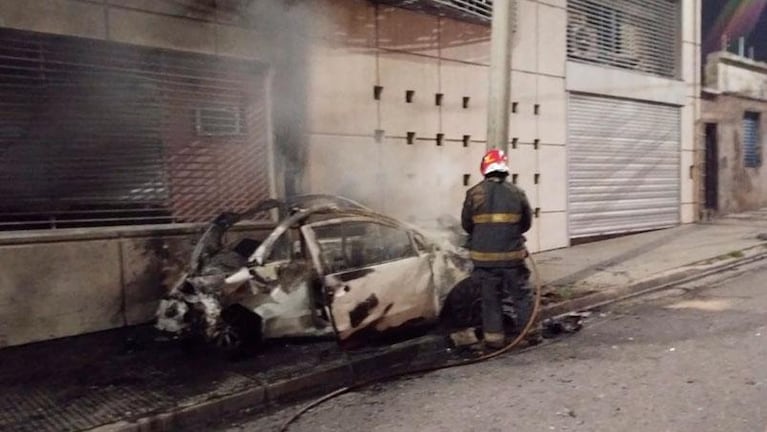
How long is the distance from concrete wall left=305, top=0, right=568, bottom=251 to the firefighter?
1973 millimetres

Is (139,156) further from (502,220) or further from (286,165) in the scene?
(502,220)

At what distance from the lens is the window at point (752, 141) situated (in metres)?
16.2

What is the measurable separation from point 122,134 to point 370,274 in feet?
10.9

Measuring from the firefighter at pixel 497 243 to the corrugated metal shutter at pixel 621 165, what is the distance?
21.8 feet

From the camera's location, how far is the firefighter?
565 cm

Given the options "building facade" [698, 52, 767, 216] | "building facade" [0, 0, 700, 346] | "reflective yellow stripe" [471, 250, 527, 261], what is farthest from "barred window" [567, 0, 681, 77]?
"reflective yellow stripe" [471, 250, 527, 261]

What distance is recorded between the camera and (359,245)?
571cm

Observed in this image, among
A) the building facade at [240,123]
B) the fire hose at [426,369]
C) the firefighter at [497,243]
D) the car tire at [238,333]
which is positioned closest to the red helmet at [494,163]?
the firefighter at [497,243]

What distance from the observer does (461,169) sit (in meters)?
10.3

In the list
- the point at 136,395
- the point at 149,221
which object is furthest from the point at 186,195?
the point at 136,395

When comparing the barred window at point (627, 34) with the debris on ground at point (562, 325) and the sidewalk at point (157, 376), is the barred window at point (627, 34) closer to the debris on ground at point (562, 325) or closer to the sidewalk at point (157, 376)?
the sidewalk at point (157, 376)

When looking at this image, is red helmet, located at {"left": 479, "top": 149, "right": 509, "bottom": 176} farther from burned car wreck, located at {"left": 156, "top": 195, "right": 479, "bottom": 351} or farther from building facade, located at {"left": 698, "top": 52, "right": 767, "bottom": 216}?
building facade, located at {"left": 698, "top": 52, "right": 767, "bottom": 216}

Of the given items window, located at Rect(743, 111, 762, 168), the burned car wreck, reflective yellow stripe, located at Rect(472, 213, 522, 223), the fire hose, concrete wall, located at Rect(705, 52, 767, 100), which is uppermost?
concrete wall, located at Rect(705, 52, 767, 100)

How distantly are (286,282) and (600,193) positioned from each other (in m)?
8.81
